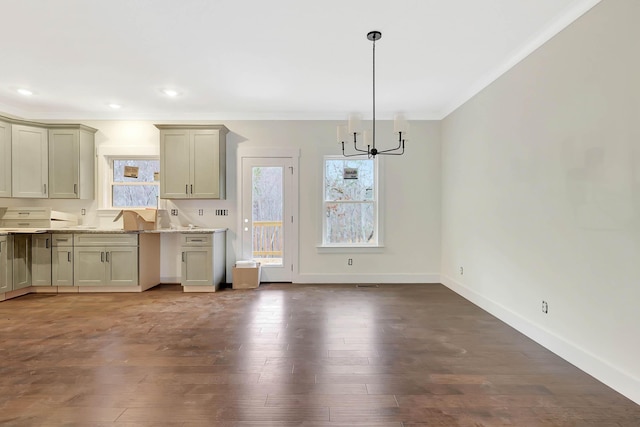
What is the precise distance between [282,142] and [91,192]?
10.2 feet

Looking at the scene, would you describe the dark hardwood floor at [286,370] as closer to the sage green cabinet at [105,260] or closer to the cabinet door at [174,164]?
the sage green cabinet at [105,260]

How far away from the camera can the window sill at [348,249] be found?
17.0 ft

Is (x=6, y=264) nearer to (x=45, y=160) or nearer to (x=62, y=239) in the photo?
(x=62, y=239)

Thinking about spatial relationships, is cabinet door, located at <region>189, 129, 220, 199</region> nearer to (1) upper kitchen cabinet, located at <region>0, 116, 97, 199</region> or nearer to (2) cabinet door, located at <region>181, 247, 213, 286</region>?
(2) cabinet door, located at <region>181, 247, 213, 286</region>

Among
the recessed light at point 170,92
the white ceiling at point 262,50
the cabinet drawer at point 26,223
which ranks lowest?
the cabinet drawer at point 26,223

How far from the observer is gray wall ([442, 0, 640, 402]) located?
2055 mm

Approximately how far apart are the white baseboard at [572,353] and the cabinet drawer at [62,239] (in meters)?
5.61

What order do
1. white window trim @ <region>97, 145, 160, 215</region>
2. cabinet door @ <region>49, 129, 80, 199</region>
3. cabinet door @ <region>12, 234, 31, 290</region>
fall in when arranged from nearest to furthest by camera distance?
cabinet door @ <region>12, 234, 31, 290</region>
cabinet door @ <region>49, 129, 80, 199</region>
white window trim @ <region>97, 145, 160, 215</region>

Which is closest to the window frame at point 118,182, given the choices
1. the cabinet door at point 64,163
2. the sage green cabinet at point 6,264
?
the cabinet door at point 64,163

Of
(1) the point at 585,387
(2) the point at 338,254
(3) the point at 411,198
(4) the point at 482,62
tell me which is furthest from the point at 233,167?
(1) the point at 585,387

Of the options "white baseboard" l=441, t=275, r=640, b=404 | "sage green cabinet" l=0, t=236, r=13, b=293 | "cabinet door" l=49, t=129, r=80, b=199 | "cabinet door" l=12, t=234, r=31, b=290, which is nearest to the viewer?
"white baseboard" l=441, t=275, r=640, b=404

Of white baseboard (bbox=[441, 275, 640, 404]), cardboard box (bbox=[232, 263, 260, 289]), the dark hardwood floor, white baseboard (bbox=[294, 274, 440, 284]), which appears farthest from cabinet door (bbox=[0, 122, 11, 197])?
white baseboard (bbox=[441, 275, 640, 404])

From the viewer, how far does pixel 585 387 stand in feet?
7.00

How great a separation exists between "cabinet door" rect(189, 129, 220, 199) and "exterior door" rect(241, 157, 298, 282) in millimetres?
471
